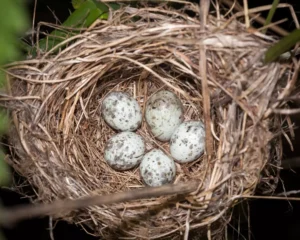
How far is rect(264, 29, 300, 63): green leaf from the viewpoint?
68cm

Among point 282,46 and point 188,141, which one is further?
point 188,141

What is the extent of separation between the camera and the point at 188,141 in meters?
1.03

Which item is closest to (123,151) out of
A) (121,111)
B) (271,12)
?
(121,111)

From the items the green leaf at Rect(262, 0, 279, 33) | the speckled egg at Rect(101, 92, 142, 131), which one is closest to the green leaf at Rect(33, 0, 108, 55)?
the speckled egg at Rect(101, 92, 142, 131)

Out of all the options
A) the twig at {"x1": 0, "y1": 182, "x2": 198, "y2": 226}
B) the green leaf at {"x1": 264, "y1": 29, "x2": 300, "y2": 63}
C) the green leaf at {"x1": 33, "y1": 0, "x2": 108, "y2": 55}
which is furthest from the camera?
the green leaf at {"x1": 33, "y1": 0, "x2": 108, "y2": 55}

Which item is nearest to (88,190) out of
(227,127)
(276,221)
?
(227,127)

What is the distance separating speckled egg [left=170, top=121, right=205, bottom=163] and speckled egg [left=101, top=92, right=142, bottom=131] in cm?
9

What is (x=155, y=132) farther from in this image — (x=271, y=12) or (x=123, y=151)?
(x=271, y=12)

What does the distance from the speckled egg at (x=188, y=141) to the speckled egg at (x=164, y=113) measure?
0.11 ft

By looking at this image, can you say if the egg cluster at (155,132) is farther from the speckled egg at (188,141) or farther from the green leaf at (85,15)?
the green leaf at (85,15)

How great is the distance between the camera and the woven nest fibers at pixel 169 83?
32.0 inches

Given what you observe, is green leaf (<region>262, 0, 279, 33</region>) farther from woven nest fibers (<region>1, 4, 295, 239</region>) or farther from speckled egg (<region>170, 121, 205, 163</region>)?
speckled egg (<region>170, 121, 205, 163</region>)

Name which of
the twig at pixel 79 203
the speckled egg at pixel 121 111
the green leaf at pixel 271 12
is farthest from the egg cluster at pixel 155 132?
the green leaf at pixel 271 12

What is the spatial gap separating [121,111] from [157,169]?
14cm
